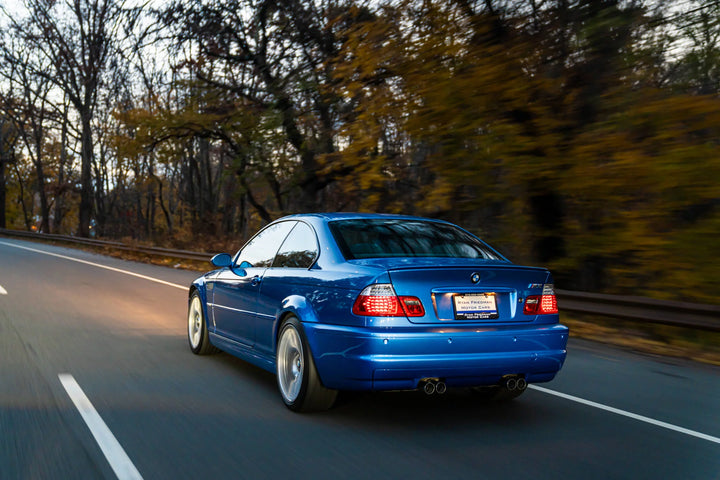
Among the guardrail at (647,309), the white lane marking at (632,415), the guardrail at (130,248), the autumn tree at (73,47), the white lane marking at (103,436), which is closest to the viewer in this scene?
the white lane marking at (103,436)

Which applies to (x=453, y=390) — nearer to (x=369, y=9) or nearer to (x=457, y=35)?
(x=457, y=35)

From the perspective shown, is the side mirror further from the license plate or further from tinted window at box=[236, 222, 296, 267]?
the license plate

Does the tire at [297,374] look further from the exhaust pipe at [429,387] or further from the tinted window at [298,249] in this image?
the exhaust pipe at [429,387]

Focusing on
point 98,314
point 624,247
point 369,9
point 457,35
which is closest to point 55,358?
point 98,314

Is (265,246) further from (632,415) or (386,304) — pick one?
(632,415)

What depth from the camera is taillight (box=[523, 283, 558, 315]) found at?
200 inches

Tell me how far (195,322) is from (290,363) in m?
2.66

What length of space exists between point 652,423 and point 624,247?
5.44 m

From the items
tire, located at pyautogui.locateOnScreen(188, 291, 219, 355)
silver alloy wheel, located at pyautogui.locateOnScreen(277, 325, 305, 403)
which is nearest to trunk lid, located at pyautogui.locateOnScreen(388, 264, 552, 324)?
silver alloy wheel, located at pyautogui.locateOnScreen(277, 325, 305, 403)

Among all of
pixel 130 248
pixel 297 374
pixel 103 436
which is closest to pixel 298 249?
pixel 297 374

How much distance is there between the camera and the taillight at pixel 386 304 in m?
4.68

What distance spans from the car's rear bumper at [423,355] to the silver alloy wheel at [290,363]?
31 cm

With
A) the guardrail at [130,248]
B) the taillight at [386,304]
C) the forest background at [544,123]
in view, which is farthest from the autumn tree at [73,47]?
the taillight at [386,304]

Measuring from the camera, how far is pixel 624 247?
401 inches
